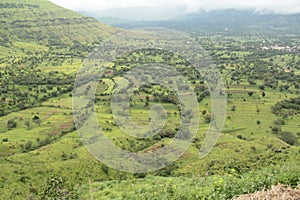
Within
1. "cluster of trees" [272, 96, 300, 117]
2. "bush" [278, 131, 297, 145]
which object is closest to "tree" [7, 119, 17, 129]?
"bush" [278, 131, 297, 145]

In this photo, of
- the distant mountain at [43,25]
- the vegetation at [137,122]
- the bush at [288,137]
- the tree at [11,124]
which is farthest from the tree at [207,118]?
the distant mountain at [43,25]

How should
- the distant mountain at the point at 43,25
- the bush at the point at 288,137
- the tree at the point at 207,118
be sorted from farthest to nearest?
1. the distant mountain at the point at 43,25
2. the tree at the point at 207,118
3. the bush at the point at 288,137

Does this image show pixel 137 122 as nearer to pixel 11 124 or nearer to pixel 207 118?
pixel 207 118

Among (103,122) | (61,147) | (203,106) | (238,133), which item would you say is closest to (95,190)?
(61,147)

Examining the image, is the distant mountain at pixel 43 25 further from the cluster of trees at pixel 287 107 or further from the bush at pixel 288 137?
the bush at pixel 288 137

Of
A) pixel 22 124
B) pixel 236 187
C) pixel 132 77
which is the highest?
pixel 236 187

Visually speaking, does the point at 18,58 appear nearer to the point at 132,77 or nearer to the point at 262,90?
the point at 132,77

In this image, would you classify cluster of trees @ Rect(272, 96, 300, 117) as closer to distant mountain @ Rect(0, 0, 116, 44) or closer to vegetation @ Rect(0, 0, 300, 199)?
vegetation @ Rect(0, 0, 300, 199)

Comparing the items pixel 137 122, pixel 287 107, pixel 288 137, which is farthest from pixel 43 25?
pixel 288 137
